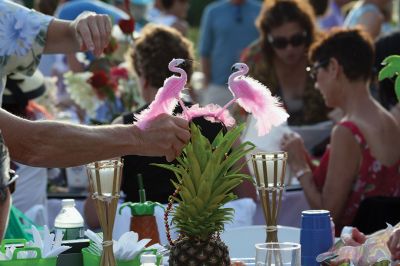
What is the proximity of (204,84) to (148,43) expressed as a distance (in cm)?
431

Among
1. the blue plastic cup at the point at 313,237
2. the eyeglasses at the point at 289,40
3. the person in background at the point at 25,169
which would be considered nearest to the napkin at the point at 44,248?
the blue plastic cup at the point at 313,237

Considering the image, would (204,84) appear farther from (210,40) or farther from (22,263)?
(22,263)

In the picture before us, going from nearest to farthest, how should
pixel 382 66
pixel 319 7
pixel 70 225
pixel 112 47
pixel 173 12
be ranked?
pixel 70 225
pixel 382 66
pixel 112 47
pixel 319 7
pixel 173 12

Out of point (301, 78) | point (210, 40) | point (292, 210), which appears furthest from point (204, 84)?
point (292, 210)

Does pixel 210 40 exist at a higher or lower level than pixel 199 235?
higher

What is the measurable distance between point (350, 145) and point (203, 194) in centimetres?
209

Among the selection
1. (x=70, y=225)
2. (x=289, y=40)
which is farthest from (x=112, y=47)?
(x=70, y=225)

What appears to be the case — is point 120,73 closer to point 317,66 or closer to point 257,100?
point 317,66

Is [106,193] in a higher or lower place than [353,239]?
higher

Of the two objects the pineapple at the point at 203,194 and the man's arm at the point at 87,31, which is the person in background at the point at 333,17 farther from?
the pineapple at the point at 203,194

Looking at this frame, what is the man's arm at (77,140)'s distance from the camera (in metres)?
2.44

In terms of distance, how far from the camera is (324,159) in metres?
4.57

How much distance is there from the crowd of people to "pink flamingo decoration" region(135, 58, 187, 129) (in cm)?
2

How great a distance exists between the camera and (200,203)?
7.87ft
